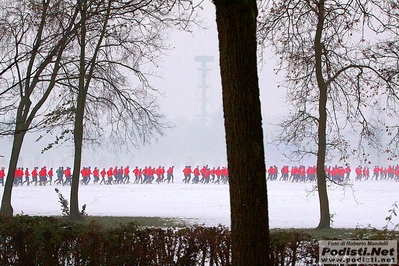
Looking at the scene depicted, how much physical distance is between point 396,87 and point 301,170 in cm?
3525

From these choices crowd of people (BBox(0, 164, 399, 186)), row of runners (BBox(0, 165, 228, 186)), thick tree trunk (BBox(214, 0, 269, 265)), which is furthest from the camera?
crowd of people (BBox(0, 164, 399, 186))

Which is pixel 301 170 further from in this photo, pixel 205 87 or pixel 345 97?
pixel 205 87

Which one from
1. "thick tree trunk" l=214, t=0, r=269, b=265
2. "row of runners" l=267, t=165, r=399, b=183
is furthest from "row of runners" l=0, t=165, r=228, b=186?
"thick tree trunk" l=214, t=0, r=269, b=265

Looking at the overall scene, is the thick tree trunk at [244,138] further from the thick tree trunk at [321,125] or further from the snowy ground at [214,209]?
the snowy ground at [214,209]

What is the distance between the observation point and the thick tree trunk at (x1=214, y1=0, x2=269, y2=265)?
4.64 m

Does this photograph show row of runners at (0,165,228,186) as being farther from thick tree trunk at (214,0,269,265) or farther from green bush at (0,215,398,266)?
thick tree trunk at (214,0,269,265)

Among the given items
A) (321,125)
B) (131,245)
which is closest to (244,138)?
(131,245)

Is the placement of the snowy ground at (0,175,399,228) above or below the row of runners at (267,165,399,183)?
below

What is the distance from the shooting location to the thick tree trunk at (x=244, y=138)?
15.2 ft

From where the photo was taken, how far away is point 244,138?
4.65 m

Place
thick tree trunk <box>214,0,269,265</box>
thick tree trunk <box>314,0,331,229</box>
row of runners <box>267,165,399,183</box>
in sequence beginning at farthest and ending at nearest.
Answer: row of runners <box>267,165,399,183</box> < thick tree trunk <box>314,0,331,229</box> < thick tree trunk <box>214,0,269,265</box>

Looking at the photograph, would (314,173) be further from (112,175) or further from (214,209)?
(214,209)

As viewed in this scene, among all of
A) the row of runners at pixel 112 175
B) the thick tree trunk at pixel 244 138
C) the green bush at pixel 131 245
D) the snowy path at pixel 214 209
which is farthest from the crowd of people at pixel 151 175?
the thick tree trunk at pixel 244 138

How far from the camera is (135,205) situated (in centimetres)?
2566
